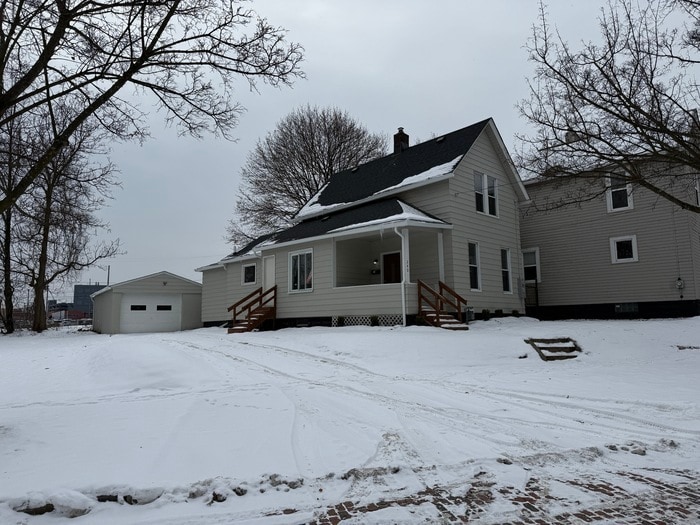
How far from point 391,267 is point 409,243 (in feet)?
4.21

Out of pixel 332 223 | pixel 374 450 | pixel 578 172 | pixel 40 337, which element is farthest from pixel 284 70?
pixel 40 337

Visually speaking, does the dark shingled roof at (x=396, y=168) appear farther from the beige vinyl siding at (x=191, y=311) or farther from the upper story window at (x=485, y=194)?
the beige vinyl siding at (x=191, y=311)

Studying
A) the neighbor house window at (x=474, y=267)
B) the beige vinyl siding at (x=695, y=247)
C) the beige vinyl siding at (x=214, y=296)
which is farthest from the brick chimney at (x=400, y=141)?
the beige vinyl siding at (x=695, y=247)

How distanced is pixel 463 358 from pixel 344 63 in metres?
6.49

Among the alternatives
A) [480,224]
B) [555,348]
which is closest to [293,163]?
[480,224]

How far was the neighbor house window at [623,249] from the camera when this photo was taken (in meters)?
18.1

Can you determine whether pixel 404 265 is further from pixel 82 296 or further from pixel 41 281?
pixel 82 296

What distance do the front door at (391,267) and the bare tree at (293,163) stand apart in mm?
12795

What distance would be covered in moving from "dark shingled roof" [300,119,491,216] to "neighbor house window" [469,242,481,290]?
3.16 metres

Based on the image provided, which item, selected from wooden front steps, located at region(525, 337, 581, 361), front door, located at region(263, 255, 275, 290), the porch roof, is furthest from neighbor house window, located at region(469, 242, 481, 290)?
front door, located at region(263, 255, 275, 290)

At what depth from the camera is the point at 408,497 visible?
3.44 m

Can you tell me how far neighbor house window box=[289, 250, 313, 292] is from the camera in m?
17.4

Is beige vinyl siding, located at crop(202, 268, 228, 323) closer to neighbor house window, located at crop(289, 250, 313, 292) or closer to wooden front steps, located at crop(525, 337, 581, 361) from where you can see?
neighbor house window, located at crop(289, 250, 313, 292)

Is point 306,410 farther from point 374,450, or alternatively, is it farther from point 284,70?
point 284,70
